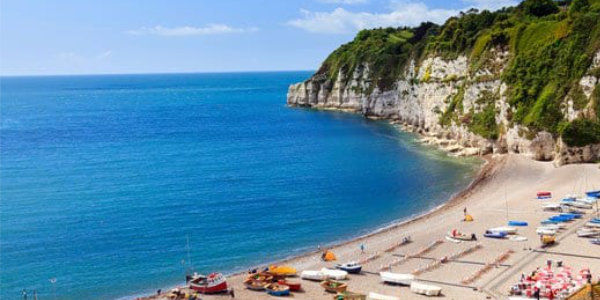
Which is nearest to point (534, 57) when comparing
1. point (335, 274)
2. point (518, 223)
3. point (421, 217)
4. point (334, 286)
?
point (421, 217)

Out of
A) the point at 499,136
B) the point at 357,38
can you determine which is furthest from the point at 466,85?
the point at 357,38

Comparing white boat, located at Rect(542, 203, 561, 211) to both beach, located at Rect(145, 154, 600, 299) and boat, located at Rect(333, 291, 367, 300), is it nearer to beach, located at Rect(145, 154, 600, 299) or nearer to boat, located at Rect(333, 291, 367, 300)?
beach, located at Rect(145, 154, 600, 299)

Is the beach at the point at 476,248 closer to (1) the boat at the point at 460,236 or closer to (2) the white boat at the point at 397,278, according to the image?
(2) the white boat at the point at 397,278

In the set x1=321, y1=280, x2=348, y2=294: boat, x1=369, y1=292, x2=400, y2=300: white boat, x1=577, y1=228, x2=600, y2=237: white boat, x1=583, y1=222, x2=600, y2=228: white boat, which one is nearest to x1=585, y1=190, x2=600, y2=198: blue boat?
x1=583, y1=222, x2=600, y2=228: white boat

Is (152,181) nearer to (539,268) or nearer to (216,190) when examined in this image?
(216,190)

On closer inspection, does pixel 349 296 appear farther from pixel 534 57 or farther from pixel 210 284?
pixel 534 57

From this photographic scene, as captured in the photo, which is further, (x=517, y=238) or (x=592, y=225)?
(x=592, y=225)
